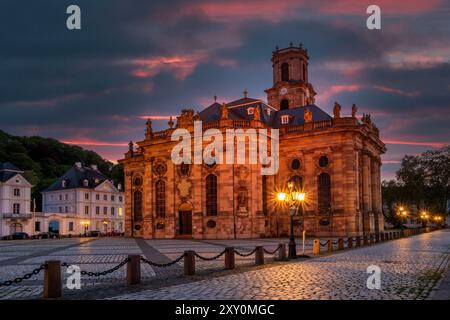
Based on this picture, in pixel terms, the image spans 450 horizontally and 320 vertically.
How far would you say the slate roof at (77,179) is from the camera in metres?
91.7

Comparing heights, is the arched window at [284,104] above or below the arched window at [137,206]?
above

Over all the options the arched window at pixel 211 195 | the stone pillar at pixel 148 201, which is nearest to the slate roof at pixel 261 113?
the arched window at pixel 211 195

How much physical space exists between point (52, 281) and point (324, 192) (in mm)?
44120

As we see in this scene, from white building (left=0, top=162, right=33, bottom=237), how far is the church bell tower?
132ft

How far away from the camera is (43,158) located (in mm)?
118375

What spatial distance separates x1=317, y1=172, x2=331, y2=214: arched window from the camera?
54562 millimetres

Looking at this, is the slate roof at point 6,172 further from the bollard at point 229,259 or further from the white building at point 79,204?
the bollard at point 229,259

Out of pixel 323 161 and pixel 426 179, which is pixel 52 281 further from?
pixel 426 179

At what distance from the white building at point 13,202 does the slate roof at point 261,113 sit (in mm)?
35011

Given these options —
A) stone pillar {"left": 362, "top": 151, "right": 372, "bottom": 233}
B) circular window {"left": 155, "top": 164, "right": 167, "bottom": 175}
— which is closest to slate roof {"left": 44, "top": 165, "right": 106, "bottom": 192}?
circular window {"left": 155, "top": 164, "right": 167, "bottom": 175}

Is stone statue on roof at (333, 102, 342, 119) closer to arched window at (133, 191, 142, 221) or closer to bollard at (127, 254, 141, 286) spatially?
arched window at (133, 191, 142, 221)

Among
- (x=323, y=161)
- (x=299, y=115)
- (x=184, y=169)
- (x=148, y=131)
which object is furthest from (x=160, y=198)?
(x=323, y=161)

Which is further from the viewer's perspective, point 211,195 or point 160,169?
point 160,169
